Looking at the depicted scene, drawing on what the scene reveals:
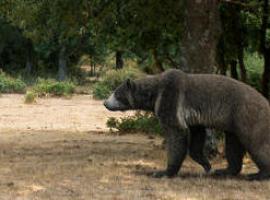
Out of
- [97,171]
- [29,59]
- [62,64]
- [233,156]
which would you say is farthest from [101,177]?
[29,59]

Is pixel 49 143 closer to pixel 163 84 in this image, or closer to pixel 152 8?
pixel 152 8

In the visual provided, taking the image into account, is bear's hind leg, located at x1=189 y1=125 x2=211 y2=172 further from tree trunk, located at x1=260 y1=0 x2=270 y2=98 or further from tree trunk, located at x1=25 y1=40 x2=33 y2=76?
tree trunk, located at x1=25 y1=40 x2=33 y2=76

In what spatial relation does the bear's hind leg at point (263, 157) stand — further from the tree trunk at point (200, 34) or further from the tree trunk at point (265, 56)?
the tree trunk at point (265, 56)

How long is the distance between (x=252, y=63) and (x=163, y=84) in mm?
11923

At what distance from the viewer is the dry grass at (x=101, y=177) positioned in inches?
329

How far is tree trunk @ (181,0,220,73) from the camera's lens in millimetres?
11547

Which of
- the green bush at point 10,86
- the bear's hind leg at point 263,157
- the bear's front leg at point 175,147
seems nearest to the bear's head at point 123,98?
the bear's front leg at point 175,147

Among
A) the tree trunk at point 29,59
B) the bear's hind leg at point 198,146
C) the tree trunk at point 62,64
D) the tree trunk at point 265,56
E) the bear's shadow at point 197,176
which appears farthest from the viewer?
the tree trunk at point 29,59

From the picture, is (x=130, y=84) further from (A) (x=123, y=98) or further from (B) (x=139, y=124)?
(B) (x=139, y=124)

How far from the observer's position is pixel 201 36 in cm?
1161

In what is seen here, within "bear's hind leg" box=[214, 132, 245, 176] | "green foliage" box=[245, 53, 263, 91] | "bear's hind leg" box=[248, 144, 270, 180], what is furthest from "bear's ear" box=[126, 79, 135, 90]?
"green foliage" box=[245, 53, 263, 91]

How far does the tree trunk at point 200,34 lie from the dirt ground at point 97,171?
1.69m

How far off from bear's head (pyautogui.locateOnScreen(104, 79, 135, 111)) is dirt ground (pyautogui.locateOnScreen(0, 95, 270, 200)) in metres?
0.99

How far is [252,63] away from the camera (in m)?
20.9
